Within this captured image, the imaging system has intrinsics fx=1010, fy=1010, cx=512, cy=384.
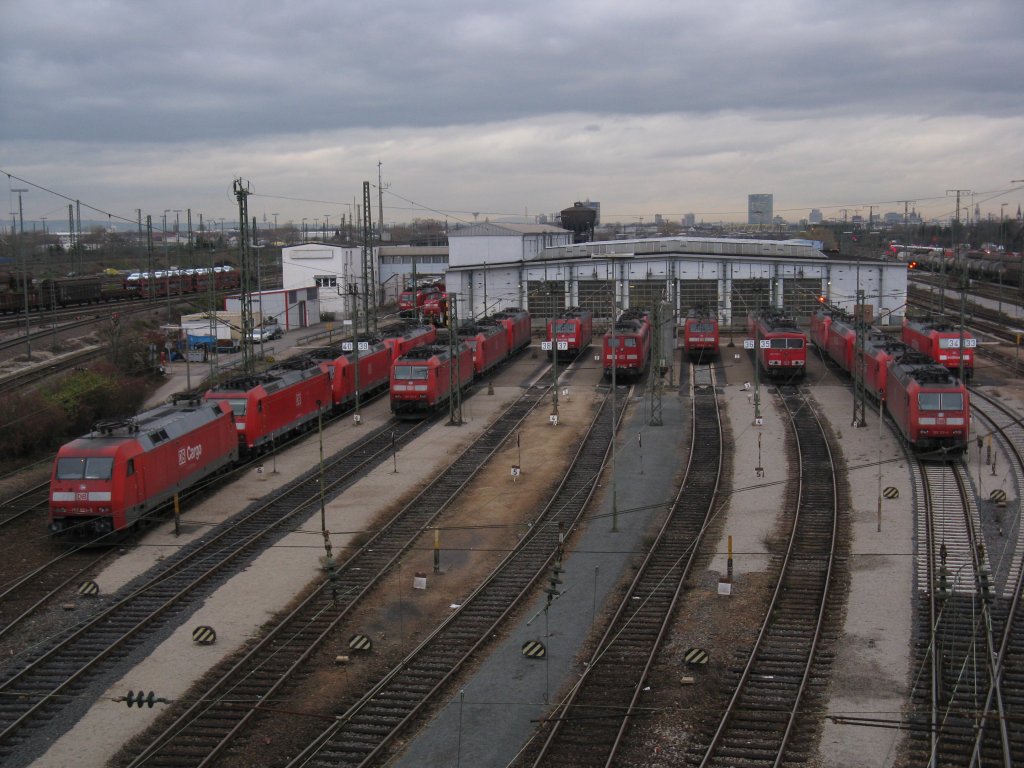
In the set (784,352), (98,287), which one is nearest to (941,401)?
(784,352)

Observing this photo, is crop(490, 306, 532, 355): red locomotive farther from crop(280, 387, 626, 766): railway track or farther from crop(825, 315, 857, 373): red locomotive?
crop(280, 387, 626, 766): railway track

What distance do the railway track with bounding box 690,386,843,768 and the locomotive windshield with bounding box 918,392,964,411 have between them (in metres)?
5.57

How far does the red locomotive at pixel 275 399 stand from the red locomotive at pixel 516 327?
60.4 ft

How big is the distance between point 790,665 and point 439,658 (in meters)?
5.97

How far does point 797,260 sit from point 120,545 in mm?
55055

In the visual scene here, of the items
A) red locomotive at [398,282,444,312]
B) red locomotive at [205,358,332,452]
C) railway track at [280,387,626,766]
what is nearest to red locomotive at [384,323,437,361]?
red locomotive at [205,358,332,452]

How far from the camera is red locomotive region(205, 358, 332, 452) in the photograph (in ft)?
104

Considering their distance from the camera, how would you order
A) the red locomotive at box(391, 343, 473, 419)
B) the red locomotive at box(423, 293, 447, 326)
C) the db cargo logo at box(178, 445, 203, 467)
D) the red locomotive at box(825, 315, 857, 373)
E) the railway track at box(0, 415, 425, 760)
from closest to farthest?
the railway track at box(0, 415, 425, 760) < the db cargo logo at box(178, 445, 203, 467) < the red locomotive at box(391, 343, 473, 419) < the red locomotive at box(825, 315, 857, 373) < the red locomotive at box(423, 293, 447, 326)

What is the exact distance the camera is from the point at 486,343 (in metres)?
48.9

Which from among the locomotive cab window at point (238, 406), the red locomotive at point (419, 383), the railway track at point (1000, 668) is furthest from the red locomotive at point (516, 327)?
the railway track at point (1000, 668)

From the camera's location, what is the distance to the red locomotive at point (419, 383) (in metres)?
38.7

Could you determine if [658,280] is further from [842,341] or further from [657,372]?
[657,372]

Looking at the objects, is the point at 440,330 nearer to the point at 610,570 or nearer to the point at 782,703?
the point at 610,570

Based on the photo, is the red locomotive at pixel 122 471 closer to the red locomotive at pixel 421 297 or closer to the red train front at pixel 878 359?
the red train front at pixel 878 359
